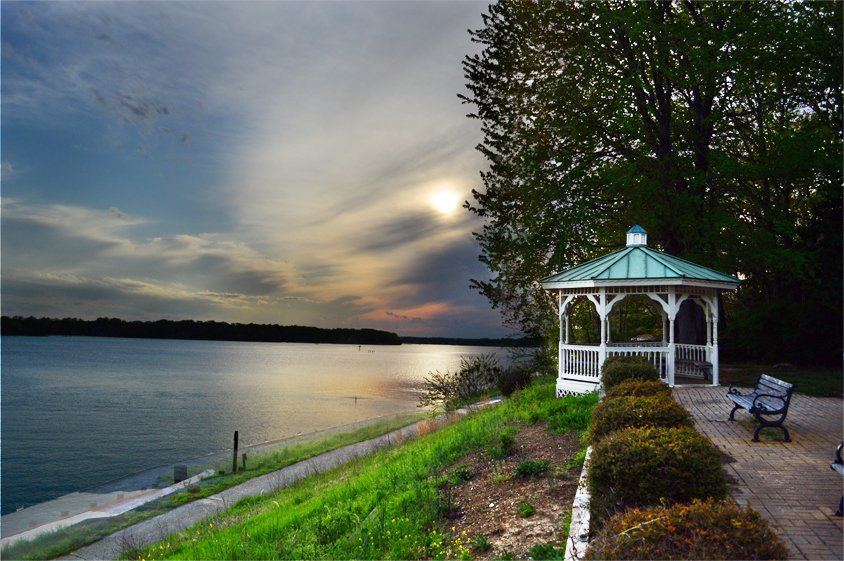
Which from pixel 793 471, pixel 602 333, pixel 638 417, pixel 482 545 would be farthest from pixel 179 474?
pixel 793 471

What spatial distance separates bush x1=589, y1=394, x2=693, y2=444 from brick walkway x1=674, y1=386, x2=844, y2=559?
1048 millimetres

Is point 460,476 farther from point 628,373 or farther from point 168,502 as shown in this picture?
point 168,502

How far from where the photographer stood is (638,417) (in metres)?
7.95

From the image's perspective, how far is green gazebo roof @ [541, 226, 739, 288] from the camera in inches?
638

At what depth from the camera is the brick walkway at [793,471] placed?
5938 millimetres

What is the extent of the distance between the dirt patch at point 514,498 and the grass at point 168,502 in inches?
484

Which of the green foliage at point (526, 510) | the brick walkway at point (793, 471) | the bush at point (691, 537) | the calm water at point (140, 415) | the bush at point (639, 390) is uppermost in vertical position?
the bush at point (639, 390)

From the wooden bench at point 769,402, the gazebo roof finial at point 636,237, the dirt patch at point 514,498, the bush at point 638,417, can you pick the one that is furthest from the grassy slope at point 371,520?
the gazebo roof finial at point 636,237

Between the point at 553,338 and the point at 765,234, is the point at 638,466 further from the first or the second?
the point at 553,338

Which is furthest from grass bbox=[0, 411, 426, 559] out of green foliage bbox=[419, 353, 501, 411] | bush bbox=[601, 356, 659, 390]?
bush bbox=[601, 356, 659, 390]

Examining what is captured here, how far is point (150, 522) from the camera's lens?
17203 mm

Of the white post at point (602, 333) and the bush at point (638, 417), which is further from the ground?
the white post at point (602, 333)

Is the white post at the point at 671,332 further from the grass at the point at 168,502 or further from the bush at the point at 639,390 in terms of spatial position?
the grass at the point at 168,502

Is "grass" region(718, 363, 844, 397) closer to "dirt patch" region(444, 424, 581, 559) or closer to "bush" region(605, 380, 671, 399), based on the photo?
"bush" region(605, 380, 671, 399)
